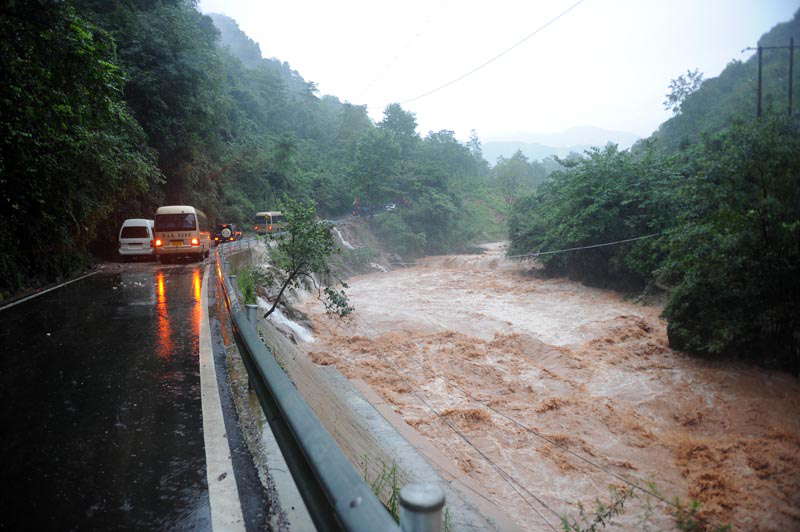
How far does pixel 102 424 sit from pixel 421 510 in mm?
3744

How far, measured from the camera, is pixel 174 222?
61.9 feet

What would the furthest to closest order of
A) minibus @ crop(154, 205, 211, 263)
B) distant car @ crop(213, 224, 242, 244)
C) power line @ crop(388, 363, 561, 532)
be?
1. distant car @ crop(213, 224, 242, 244)
2. minibus @ crop(154, 205, 211, 263)
3. power line @ crop(388, 363, 561, 532)

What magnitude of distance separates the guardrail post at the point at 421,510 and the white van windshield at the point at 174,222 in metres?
19.9

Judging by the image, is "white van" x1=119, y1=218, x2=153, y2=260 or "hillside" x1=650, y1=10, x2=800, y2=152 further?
"hillside" x1=650, y1=10, x2=800, y2=152

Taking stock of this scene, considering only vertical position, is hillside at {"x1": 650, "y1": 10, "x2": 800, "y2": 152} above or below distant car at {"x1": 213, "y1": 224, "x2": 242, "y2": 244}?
above

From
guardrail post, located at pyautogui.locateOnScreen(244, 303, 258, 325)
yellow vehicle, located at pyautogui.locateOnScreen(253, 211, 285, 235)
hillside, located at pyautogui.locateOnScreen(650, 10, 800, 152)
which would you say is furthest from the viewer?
hillside, located at pyautogui.locateOnScreen(650, 10, 800, 152)

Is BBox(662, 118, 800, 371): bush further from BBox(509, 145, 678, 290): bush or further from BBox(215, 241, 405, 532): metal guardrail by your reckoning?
BBox(215, 241, 405, 532): metal guardrail

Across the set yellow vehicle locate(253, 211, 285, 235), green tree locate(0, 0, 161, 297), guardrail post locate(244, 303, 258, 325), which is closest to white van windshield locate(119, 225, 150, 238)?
green tree locate(0, 0, 161, 297)

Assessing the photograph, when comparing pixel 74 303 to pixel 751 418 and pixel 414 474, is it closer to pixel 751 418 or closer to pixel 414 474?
pixel 414 474

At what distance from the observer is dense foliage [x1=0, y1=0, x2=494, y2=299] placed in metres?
9.33

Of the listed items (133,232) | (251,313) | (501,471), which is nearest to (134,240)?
(133,232)

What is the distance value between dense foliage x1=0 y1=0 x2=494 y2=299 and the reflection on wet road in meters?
4.77

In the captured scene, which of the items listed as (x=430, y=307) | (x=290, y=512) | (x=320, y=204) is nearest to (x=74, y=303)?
(x=290, y=512)

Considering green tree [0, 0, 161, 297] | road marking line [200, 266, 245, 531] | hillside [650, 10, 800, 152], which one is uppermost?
hillside [650, 10, 800, 152]
